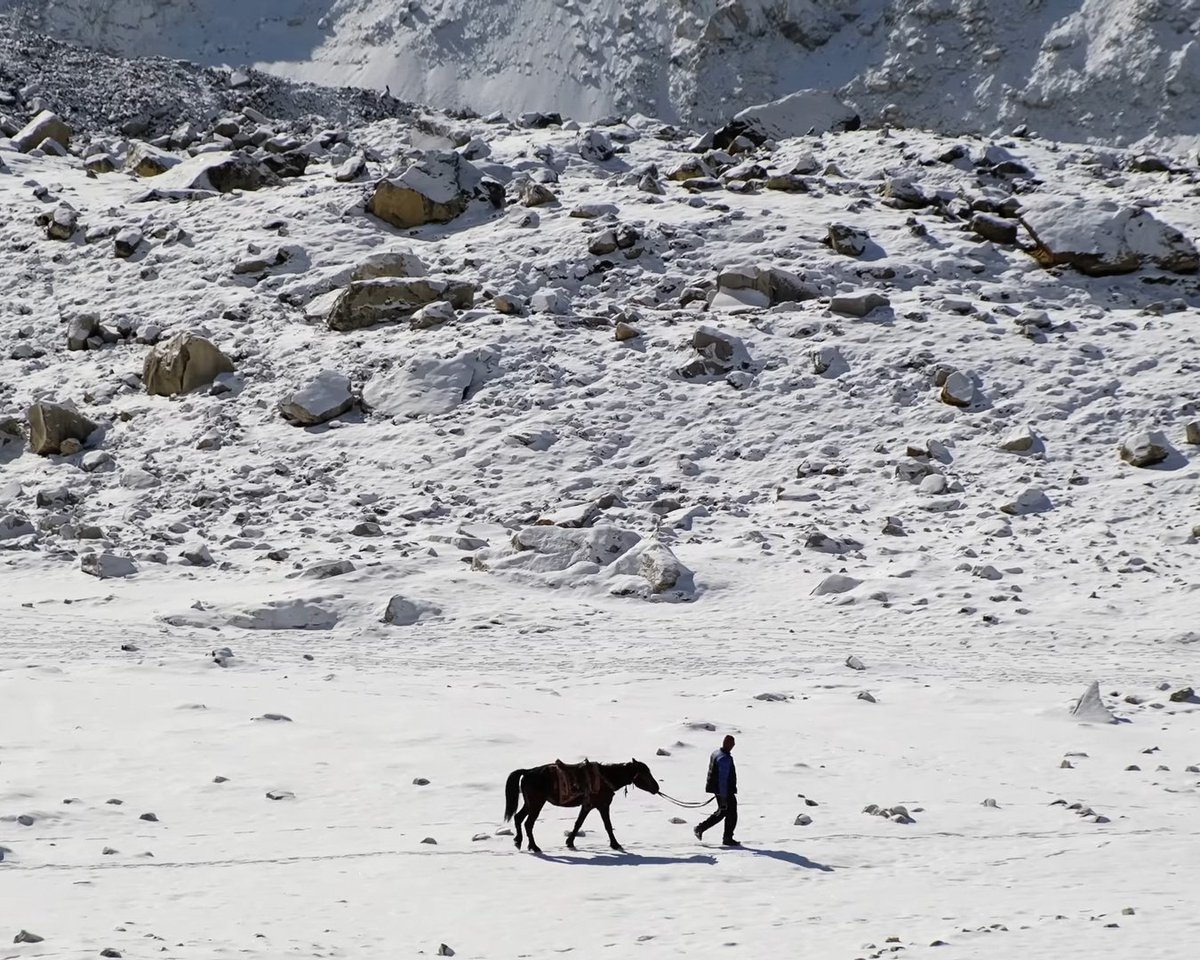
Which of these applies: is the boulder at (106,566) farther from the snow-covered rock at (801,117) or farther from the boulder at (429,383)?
the snow-covered rock at (801,117)

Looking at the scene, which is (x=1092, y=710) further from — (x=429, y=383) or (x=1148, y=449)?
(x=429, y=383)

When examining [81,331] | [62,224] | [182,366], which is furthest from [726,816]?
[62,224]

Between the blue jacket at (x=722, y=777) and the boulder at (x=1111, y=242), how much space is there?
52.1 feet

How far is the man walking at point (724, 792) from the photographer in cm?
833

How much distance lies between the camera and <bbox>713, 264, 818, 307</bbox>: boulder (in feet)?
71.9

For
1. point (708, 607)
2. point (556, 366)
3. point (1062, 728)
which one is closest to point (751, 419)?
point (556, 366)

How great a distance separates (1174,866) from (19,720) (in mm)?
7909

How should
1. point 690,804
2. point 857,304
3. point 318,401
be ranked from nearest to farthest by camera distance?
point 690,804
point 318,401
point 857,304

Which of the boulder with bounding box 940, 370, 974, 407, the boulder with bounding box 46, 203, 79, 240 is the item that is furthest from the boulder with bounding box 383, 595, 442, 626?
the boulder with bounding box 46, 203, 79, 240

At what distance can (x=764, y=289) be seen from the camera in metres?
22.0

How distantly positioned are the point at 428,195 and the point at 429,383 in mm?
5945

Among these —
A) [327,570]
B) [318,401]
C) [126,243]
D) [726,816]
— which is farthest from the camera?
[126,243]

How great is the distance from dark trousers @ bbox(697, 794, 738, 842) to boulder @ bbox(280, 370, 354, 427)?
1244 cm

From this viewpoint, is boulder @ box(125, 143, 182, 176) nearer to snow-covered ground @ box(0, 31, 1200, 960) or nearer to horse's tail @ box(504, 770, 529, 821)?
snow-covered ground @ box(0, 31, 1200, 960)
